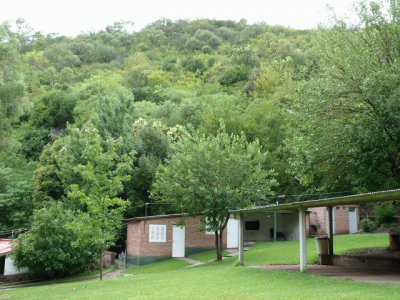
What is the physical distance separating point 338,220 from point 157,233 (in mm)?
13959

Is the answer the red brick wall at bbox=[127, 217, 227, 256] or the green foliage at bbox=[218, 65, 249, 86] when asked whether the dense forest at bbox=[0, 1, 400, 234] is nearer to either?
the green foliage at bbox=[218, 65, 249, 86]

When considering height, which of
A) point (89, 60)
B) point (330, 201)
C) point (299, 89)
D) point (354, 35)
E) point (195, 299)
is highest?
point (89, 60)

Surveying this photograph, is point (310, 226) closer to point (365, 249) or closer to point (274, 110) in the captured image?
point (274, 110)

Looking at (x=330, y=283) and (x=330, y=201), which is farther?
(x=330, y=201)

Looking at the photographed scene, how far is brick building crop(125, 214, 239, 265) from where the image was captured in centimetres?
3102

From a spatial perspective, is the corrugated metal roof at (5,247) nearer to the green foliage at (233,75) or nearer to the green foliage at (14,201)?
the green foliage at (14,201)

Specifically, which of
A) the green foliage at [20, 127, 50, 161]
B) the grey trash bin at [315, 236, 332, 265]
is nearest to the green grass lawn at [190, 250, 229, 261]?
the grey trash bin at [315, 236, 332, 265]

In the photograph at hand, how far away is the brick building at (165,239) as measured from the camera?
31016 millimetres

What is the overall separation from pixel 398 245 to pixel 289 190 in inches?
594

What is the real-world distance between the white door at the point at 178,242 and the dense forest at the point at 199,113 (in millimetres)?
3222

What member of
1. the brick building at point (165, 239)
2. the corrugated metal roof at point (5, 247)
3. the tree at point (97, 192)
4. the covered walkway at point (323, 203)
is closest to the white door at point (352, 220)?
the brick building at point (165, 239)

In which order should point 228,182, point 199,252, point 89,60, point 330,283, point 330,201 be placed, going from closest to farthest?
point 330,283, point 330,201, point 228,182, point 199,252, point 89,60

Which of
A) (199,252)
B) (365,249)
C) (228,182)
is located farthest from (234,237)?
(365,249)

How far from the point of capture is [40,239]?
86.2 ft
